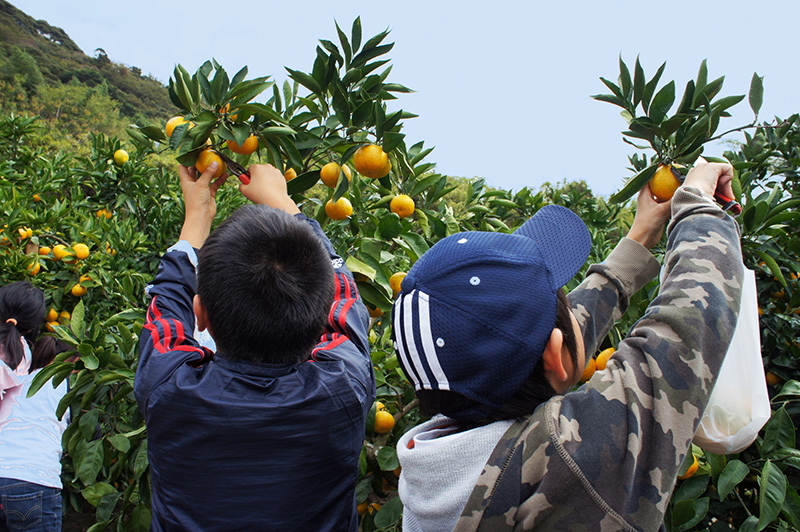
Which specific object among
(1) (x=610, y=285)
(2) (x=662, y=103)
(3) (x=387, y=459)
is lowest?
(3) (x=387, y=459)

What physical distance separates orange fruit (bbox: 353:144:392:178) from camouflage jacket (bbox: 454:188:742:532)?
2.77ft

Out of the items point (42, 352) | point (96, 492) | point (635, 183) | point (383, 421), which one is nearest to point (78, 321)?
point (96, 492)

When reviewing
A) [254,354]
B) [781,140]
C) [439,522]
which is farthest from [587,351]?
[781,140]

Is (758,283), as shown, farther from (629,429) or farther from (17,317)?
(17,317)

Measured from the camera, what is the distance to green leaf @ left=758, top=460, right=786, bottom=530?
1.08m

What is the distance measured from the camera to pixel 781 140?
176 centimetres

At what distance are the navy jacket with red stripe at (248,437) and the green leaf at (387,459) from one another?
16.9 inches

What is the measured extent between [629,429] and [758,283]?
129 centimetres

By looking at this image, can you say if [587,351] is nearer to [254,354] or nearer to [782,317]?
[254,354]

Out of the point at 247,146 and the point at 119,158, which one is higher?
the point at 247,146

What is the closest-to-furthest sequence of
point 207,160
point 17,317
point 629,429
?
1. point 629,429
2. point 207,160
3. point 17,317

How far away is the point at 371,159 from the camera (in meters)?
1.39

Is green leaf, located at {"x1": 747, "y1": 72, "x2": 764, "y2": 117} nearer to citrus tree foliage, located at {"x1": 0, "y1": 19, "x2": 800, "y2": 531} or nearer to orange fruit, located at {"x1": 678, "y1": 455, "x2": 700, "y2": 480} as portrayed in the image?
citrus tree foliage, located at {"x1": 0, "y1": 19, "x2": 800, "y2": 531}

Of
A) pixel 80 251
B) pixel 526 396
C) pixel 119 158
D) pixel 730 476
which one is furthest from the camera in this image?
pixel 119 158
